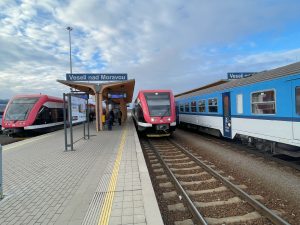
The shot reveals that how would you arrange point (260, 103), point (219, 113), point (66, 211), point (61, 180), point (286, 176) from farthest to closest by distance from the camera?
point (219, 113)
point (260, 103)
point (286, 176)
point (61, 180)
point (66, 211)

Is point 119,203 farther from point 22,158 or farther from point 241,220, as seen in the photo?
point 22,158

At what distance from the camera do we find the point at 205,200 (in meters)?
5.41

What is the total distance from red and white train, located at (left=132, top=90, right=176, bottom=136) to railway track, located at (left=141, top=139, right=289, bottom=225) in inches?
251

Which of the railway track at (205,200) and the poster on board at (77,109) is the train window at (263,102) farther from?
the poster on board at (77,109)

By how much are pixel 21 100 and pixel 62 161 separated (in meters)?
12.2

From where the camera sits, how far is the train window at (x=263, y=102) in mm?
8187

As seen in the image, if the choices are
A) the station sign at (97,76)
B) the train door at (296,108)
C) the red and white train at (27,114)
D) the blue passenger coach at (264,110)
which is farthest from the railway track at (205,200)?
the station sign at (97,76)

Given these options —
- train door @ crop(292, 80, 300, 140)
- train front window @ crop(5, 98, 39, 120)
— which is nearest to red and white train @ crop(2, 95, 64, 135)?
train front window @ crop(5, 98, 39, 120)

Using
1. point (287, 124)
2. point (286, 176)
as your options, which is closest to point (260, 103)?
point (287, 124)

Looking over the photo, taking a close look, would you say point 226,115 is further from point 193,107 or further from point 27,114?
point 27,114

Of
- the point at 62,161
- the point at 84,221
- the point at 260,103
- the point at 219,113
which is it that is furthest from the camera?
the point at 219,113

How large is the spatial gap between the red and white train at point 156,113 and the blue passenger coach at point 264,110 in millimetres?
2312

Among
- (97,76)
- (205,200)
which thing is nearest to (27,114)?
(97,76)

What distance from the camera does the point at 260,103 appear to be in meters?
8.94
